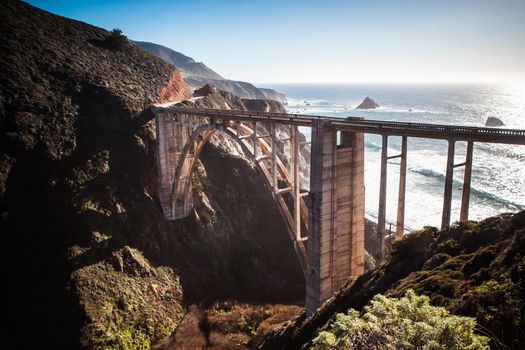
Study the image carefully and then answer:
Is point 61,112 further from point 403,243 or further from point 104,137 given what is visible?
point 403,243

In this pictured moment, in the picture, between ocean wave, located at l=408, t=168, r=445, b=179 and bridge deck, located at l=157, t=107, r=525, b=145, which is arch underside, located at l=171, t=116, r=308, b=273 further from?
ocean wave, located at l=408, t=168, r=445, b=179

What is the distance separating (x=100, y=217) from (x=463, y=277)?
2661cm

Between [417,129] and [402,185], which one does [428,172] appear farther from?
[417,129]

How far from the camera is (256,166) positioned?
28.7m

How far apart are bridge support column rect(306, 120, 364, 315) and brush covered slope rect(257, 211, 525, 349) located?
244 centimetres

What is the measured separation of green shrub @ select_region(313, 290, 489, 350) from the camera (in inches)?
285

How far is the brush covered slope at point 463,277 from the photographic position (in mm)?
8836

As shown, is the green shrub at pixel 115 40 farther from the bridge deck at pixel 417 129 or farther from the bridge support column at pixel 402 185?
the bridge support column at pixel 402 185

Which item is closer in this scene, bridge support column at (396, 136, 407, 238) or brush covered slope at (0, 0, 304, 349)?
bridge support column at (396, 136, 407, 238)

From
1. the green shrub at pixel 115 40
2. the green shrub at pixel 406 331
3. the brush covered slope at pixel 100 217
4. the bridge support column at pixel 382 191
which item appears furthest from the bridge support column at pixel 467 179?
the green shrub at pixel 115 40

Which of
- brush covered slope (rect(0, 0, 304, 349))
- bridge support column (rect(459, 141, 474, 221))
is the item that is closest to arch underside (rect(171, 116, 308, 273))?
brush covered slope (rect(0, 0, 304, 349))

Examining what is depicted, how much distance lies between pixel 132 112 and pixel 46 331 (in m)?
22.4

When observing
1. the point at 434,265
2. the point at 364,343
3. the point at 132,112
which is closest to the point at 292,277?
the point at 434,265

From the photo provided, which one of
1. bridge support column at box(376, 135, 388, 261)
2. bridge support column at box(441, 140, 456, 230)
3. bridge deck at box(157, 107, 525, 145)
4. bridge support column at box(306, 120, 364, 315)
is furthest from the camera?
bridge support column at box(306, 120, 364, 315)
